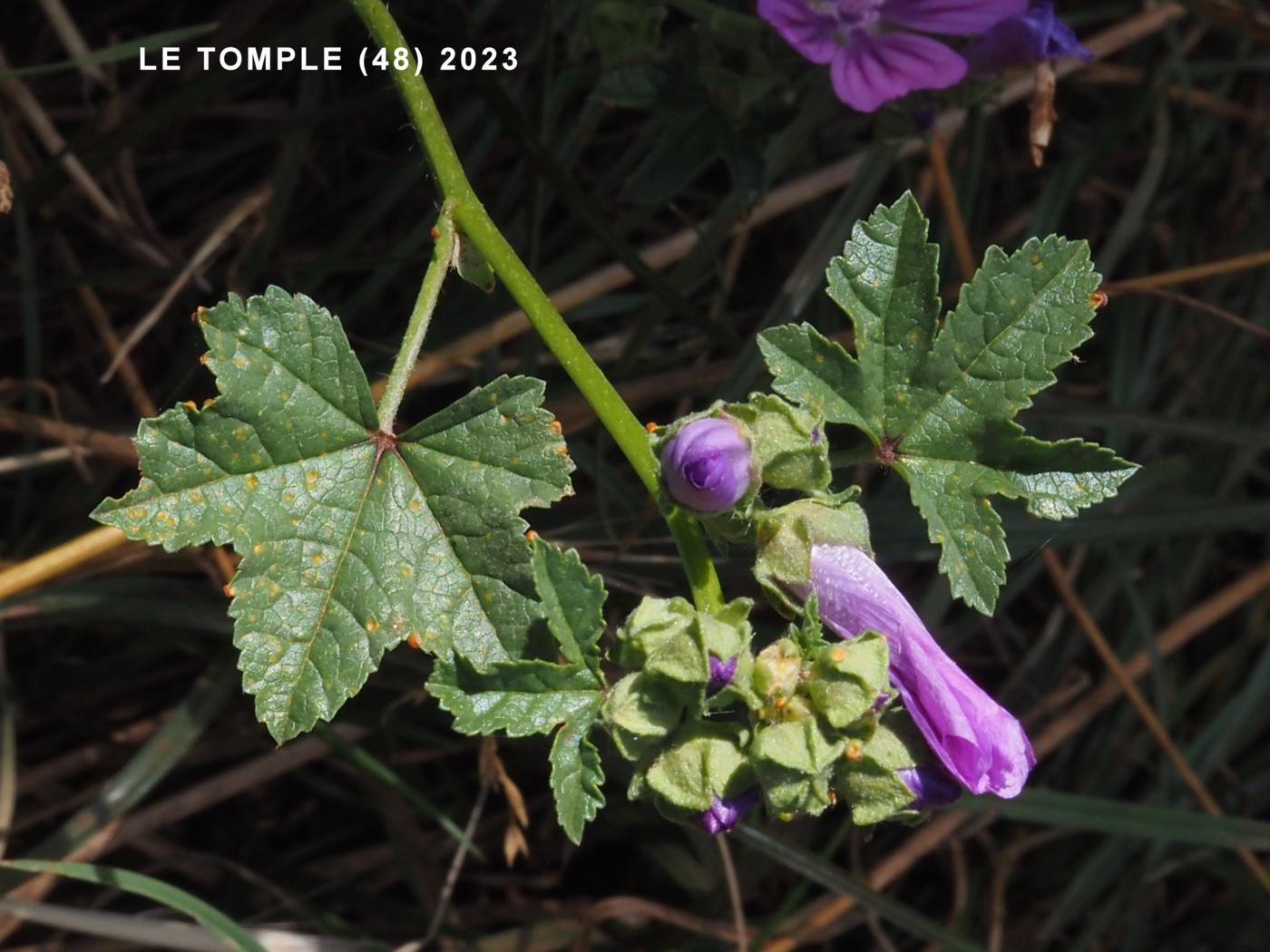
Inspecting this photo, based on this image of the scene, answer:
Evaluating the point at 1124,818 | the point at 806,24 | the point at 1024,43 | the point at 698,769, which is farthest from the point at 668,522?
the point at 1124,818

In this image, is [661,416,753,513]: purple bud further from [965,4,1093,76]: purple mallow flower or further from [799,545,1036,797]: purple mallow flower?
[965,4,1093,76]: purple mallow flower

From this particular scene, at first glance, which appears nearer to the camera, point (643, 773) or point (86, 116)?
point (643, 773)

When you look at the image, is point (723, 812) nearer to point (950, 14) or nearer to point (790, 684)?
point (790, 684)

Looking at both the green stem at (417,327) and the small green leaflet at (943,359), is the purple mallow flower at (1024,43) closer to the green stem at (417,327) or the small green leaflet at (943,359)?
the small green leaflet at (943,359)

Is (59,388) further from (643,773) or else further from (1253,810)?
(1253,810)

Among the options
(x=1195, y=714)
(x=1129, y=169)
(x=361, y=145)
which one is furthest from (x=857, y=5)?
(x=1195, y=714)

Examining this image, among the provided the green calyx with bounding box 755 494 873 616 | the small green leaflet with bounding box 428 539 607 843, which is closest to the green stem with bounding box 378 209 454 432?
the small green leaflet with bounding box 428 539 607 843
